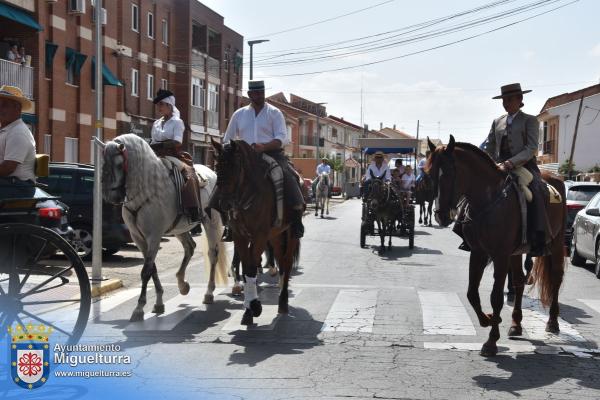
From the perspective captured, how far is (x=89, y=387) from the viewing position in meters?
5.33

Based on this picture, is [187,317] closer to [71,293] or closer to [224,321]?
[224,321]

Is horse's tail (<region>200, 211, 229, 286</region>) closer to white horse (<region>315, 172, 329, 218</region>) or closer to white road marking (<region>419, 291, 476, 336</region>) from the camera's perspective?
white road marking (<region>419, 291, 476, 336</region>)

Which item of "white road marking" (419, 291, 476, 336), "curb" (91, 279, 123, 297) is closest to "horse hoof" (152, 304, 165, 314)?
"curb" (91, 279, 123, 297)

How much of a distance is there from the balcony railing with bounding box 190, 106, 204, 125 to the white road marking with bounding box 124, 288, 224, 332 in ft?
105

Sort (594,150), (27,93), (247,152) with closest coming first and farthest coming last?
(247,152) → (27,93) → (594,150)

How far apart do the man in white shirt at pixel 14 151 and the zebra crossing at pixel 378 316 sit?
216 cm

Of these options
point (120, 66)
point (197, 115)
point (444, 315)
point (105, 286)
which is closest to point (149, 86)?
point (120, 66)

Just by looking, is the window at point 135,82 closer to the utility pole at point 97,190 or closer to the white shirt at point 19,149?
the utility pole at point 97,190

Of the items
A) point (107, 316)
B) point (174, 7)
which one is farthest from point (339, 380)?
point (174, 7)

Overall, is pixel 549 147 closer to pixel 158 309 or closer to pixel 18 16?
pixel 18 16

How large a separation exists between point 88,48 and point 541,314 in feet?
80.7

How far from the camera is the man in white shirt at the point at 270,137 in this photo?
8336mm

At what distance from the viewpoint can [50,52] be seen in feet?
85.6

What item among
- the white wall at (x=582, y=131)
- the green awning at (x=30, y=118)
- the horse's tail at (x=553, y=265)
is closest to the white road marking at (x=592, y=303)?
the horse's tail at (x=553, y=265)
